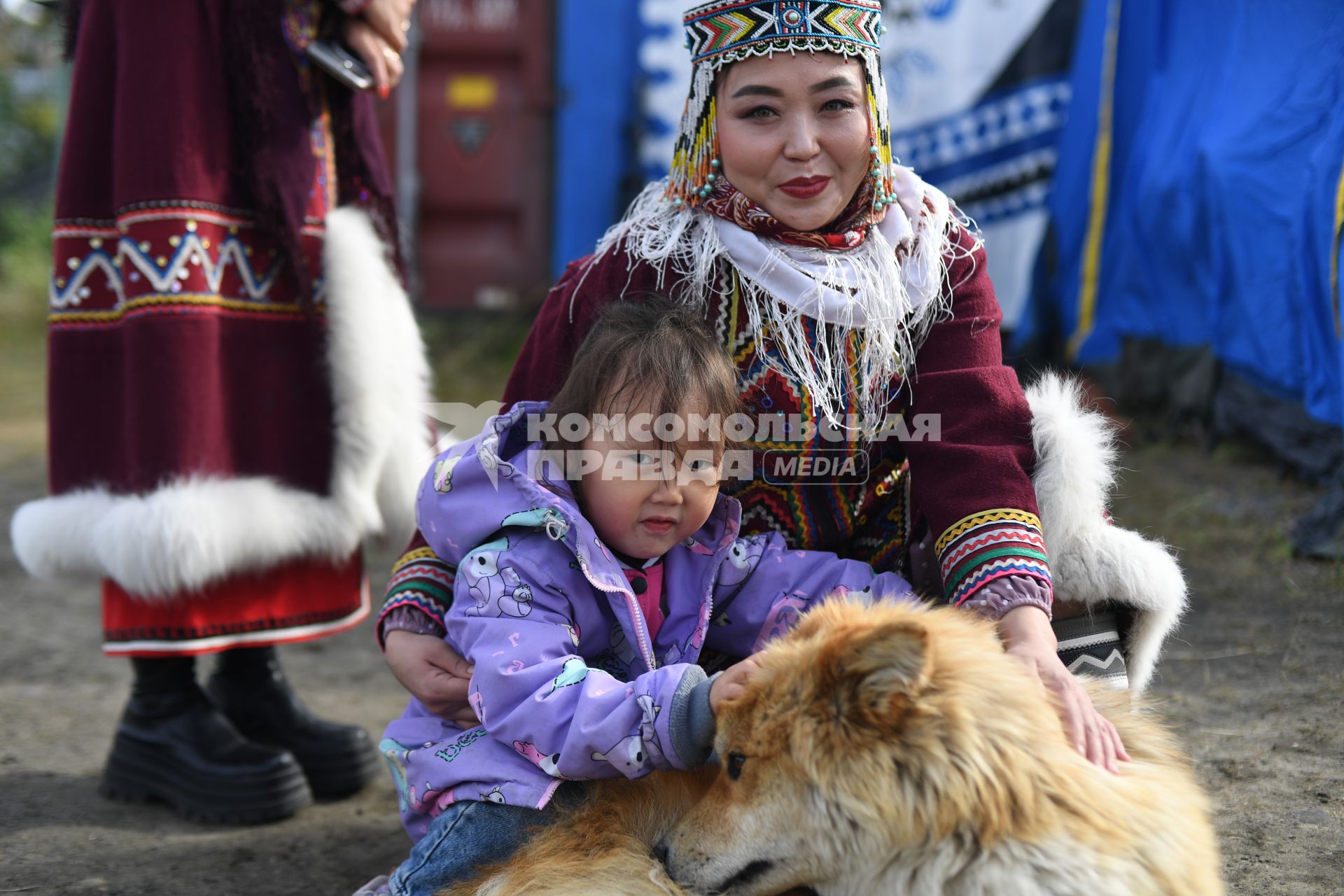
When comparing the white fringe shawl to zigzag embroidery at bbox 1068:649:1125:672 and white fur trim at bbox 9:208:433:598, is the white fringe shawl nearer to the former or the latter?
zigzag embroidery at bbox 1068:649:1125:672

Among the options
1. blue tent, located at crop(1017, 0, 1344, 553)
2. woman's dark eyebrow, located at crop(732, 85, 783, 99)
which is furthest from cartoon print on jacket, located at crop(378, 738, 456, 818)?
blue tent, located at crop(1017, 0, 1344, 553)

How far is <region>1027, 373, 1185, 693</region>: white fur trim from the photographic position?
203 centimetres

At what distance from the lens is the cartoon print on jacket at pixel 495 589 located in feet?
6.48

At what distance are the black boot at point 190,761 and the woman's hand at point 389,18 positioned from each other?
5.07 ft

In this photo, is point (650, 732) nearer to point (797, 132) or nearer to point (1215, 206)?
point (797, 132)

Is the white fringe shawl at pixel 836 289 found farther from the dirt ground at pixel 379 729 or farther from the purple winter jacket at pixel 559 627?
the dirt ground at pixel 379 729

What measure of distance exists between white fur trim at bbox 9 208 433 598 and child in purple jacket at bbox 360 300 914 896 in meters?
0.61

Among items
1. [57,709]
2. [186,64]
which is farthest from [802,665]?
[57,709]

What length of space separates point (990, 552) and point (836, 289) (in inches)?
22.4

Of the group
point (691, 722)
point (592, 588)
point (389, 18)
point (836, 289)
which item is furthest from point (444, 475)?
point (389, 18)

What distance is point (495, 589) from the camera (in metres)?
1.99

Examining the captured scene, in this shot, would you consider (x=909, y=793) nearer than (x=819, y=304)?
Yes

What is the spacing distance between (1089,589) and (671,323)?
0.86m

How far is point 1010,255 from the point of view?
689 cm
